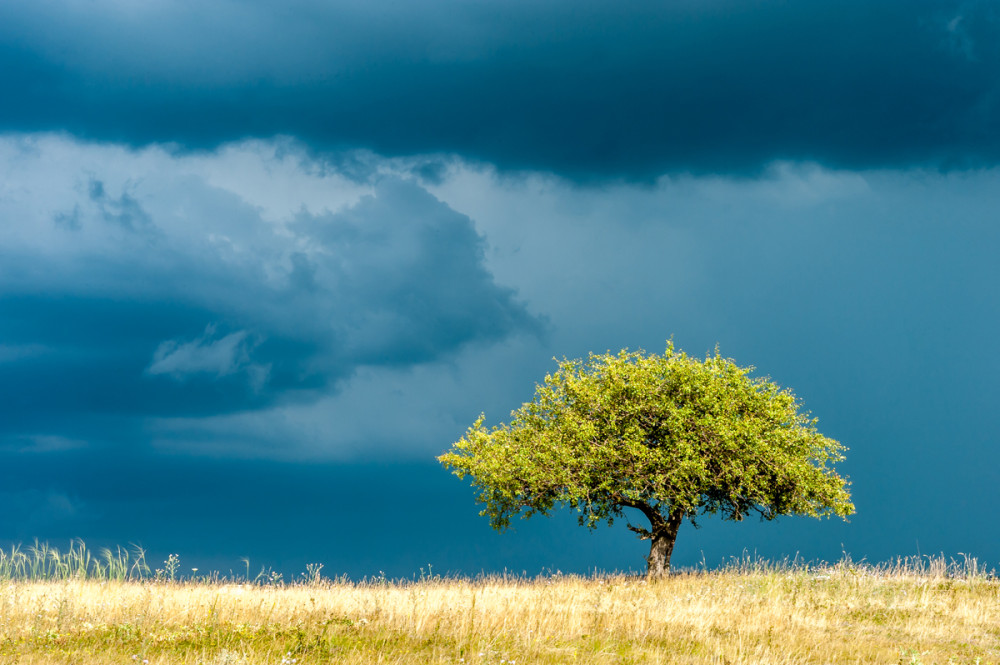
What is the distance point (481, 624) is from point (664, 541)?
Answer: 17409mm

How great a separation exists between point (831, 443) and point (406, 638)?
73.5 feet

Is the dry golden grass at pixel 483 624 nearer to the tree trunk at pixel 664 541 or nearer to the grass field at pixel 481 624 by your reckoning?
the grass field at pixel 481 624

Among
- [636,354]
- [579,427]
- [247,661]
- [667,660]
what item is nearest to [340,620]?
[247,661]

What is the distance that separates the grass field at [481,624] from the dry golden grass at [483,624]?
52 millimetres

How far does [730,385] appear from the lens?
104 feet

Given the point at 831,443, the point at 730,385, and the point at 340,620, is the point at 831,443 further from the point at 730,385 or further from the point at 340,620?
the point at 340,620

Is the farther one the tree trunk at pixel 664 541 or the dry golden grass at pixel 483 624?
the tree trunk at pixel 664 541

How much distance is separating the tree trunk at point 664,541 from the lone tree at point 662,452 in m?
0.05

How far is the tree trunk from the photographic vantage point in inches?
1268

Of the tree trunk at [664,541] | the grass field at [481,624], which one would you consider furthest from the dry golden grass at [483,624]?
the tree trunk at [664,541]

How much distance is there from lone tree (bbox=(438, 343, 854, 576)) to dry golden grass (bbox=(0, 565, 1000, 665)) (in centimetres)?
519

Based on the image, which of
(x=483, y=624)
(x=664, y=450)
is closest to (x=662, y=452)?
(x=664, y=450)

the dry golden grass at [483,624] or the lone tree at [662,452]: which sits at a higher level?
the lone tree at [662,452]

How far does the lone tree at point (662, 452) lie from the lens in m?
29.9
